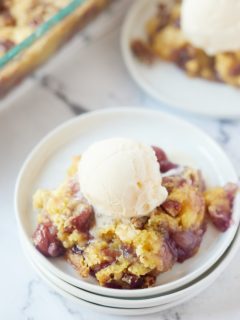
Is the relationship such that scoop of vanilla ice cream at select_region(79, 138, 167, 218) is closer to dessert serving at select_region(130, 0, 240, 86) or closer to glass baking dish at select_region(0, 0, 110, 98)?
glass baking dish at select_region(0, 0, 110, 98)

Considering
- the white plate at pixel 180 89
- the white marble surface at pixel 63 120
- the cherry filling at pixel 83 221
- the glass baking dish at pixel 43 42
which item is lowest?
the white plate at pixel 180 89

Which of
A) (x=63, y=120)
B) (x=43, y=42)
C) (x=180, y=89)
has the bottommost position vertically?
(x=180, y=89)

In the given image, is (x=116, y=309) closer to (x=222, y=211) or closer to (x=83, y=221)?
(x=83, y=221)

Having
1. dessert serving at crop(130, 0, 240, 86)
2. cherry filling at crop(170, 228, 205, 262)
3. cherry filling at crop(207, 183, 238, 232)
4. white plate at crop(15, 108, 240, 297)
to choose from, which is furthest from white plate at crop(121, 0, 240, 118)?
cherry filling at crop(170, 228, 205, 262)

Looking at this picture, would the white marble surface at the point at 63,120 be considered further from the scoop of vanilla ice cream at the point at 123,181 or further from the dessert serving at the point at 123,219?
the scoop of vanilla ice cream at the point at 123,181

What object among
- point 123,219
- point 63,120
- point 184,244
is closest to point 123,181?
point 123,219

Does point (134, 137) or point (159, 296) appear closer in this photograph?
point (159, 296)

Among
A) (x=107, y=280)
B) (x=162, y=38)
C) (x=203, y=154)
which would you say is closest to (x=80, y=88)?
(x=162, y=38)

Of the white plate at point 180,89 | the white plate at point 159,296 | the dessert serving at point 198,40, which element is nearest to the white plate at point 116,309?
the white plate at point 159,296
